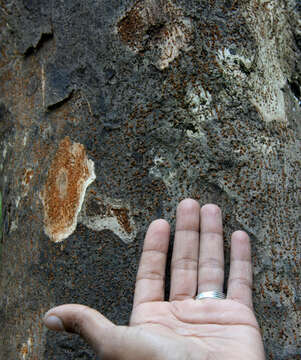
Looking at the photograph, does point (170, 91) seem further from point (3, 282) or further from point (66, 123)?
point (3, 282)

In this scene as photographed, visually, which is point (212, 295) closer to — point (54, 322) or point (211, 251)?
point (211, 251)

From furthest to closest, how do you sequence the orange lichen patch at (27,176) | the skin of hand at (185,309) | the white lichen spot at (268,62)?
1. the orange lichen patch at (27,176)
2. the white lichen spot at (268,62)
3. the skin of hand at (185,309)

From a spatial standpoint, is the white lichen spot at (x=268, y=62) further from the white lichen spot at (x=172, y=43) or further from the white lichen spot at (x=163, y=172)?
the white lichen spot at (x=163, y=172)

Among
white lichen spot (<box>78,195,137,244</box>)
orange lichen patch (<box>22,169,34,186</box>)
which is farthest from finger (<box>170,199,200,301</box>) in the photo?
orange lichen patch (<box>22,169,34,186</box>)

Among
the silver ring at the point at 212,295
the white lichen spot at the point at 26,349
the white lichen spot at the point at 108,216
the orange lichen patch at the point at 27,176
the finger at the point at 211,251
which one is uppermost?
the orange lichen patch at the point at 27,176

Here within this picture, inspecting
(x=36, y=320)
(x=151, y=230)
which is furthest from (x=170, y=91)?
(x=36, y=320)

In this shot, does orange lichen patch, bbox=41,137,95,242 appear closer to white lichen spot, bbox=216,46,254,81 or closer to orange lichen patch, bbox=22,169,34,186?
orange lichen patch, bbox=22,169,34,186

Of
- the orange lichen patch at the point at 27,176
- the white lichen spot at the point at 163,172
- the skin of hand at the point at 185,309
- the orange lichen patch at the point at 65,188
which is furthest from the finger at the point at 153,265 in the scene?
the orange lichen patch at the point at 27,176
